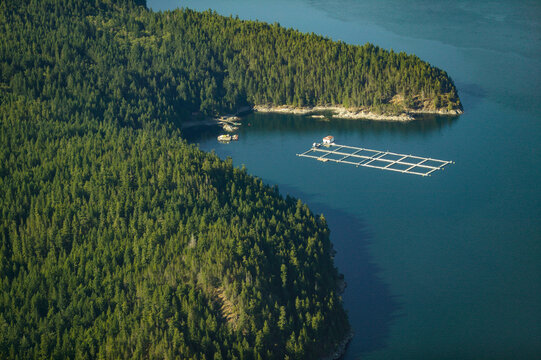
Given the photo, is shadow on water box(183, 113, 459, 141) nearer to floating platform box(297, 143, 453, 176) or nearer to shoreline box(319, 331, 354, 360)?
floating platform box(297, 143, 453, 176)

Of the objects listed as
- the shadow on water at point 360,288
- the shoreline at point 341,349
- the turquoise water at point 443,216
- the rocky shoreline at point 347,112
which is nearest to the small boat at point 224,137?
the turquoise water at point 443,216

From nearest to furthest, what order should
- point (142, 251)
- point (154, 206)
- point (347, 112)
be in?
point (142, 251) < point (154, 206) < point (347, 112)

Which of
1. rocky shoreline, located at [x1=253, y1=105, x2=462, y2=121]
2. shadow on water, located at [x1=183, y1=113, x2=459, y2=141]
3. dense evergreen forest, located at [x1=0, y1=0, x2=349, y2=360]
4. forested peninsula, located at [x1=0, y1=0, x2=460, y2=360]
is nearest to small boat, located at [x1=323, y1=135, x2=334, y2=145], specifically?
shadow on water, located at [x1=183, y1=113, x2=459, y2=141]

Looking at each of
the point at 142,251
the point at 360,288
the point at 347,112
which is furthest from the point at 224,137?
the point at 142,251

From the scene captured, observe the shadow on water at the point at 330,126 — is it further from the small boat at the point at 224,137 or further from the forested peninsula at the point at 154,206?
the forested peninsula at the point at 154,206

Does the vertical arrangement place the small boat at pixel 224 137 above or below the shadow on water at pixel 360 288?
above

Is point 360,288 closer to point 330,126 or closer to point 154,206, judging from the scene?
point 154,206

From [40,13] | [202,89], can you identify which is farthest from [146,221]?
[40,13]
